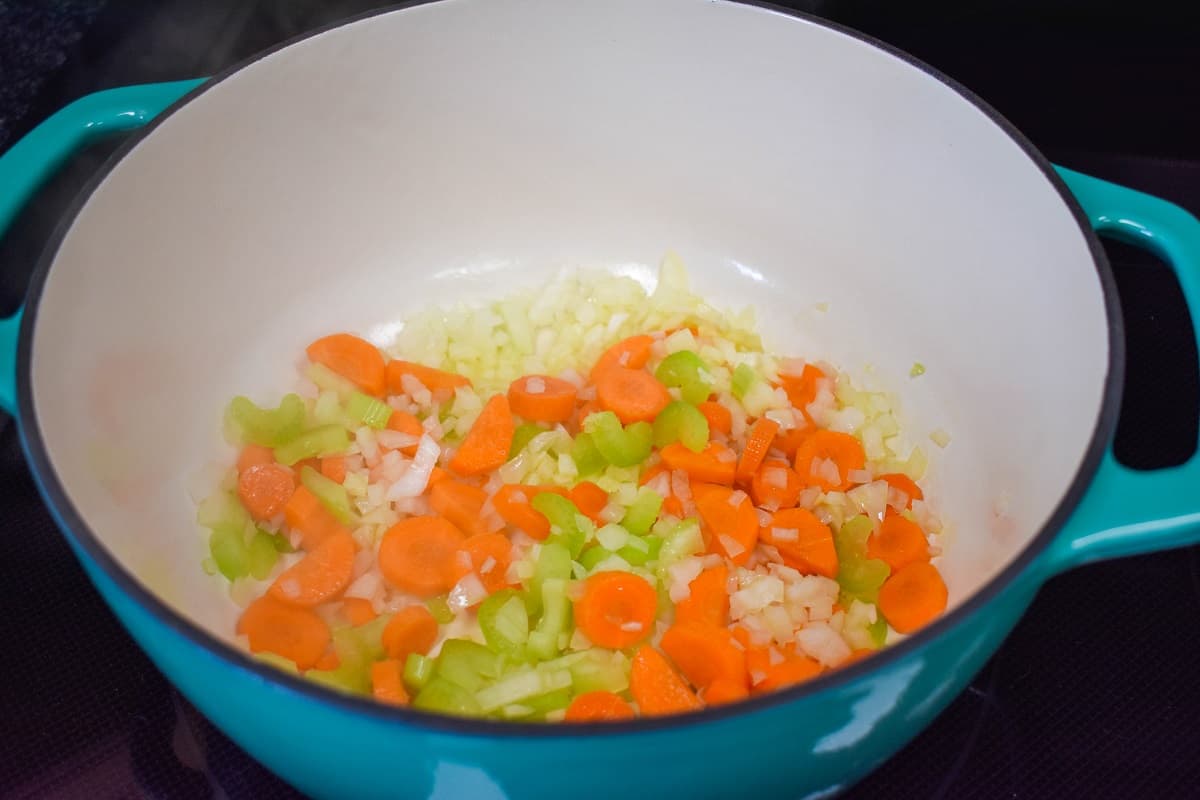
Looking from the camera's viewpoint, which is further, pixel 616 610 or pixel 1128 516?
pixel 616 610

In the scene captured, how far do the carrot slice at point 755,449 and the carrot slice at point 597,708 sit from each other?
0.41 metres

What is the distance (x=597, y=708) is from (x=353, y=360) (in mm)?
702

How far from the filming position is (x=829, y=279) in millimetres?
1616

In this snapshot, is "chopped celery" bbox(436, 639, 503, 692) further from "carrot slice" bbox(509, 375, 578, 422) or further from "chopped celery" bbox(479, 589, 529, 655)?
"carrot slice" bbox(509, 375, 578, 422)

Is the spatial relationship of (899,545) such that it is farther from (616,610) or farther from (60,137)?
(60,137)

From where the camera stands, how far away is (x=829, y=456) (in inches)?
55.1

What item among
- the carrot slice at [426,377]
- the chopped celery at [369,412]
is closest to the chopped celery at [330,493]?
the chopped celery at [369,412]

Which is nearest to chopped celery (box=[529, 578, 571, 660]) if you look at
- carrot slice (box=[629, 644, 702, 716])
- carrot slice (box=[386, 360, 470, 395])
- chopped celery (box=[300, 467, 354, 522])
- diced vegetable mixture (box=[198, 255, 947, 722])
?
diced vegetable mixture (box=[198, 255, 947, 722])

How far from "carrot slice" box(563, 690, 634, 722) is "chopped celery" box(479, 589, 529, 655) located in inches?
4.4

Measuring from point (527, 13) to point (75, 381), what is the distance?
0.82 m

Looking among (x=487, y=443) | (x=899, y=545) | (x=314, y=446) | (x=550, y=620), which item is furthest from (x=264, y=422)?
(x=899, y=545)

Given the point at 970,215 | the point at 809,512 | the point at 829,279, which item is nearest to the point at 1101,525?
the point at 809,512

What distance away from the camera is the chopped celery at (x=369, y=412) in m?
1.46

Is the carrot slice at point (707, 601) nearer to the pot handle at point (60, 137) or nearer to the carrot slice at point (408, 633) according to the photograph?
the carrot slice at point (408, 633)
